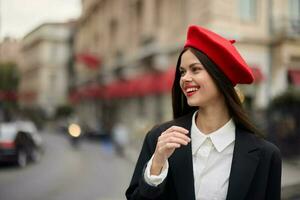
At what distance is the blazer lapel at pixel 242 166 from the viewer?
1838 millimetres

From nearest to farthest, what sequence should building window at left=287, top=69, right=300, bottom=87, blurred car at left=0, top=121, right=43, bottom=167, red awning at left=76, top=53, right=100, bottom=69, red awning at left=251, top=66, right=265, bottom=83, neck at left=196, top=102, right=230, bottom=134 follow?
neck at left=196, top=102, right=230, bottom=134 < blurred car at left=0, top=121, right=43, bottom=167 < red awning at left=251, top=66, right=265, bottom=83 < building window at left=287, top=69, right=300, bottom=87 < red awning at left=76, top=53, right=100, bottom=69

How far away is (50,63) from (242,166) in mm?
67460

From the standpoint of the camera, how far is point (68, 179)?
13625 millimetres

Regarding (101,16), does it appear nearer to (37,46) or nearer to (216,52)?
(37,46)

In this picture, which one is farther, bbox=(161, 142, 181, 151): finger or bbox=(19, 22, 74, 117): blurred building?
bbox=(19, 22, 74, 117): blurred building

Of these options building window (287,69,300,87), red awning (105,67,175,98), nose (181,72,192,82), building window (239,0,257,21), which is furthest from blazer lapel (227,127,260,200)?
building window (287,69,300,87)

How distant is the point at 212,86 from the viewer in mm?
1940

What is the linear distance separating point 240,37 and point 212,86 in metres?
18.2

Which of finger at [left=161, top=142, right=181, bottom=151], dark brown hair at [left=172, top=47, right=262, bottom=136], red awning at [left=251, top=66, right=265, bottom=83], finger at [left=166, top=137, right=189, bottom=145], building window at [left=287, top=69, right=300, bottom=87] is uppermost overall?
dark brown hair at [left=172, top=47, right=262, bottom=136]

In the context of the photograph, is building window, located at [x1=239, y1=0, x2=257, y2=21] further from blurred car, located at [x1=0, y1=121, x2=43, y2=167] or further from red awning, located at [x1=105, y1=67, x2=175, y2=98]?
blurred car, located at [x1=0, y1=121, x2=43, y2=167]

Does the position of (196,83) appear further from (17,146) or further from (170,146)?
(17,146)

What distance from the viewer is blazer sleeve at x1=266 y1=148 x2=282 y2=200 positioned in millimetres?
1906

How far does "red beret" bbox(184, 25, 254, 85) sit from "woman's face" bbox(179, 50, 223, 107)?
0.18 ft

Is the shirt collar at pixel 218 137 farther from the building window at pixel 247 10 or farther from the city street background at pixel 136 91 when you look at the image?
the building window at pixel 247 10
